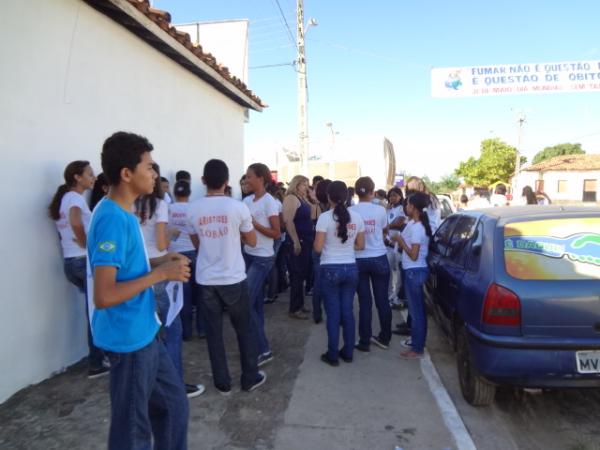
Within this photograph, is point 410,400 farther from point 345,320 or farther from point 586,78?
point 586,78

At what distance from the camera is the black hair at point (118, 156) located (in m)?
1.94

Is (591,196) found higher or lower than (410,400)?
higher

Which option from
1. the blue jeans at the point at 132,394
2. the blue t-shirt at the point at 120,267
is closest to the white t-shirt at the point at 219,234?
the blue jeans at the point at 132,394

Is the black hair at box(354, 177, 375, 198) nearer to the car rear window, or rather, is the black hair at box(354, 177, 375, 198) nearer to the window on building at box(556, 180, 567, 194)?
the car rear window

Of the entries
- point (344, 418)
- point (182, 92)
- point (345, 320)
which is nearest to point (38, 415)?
point (344, 418)

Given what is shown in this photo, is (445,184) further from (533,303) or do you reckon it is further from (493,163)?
(533,303)

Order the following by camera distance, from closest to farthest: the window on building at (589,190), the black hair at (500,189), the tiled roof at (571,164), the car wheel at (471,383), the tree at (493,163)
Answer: the car wheel at (471,383)
the black hair at (500,189)
the window on building at (589,190)
the tiled roof at (571,164)
the tree at (493,163)

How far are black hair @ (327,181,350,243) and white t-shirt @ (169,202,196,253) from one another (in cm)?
156

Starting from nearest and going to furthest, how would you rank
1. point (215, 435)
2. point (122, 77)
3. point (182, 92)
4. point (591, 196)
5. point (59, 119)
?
point (215, 435) < point (59, 119) < point (122, 77) < point (182, 92) < point (591, 196)

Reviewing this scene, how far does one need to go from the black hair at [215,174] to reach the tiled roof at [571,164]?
46.2 meters

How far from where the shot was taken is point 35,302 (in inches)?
150

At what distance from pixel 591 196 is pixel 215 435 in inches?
1828

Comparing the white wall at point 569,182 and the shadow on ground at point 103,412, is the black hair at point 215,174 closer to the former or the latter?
the shadow on ground at point 103,412

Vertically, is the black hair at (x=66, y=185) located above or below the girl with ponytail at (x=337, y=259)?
above
